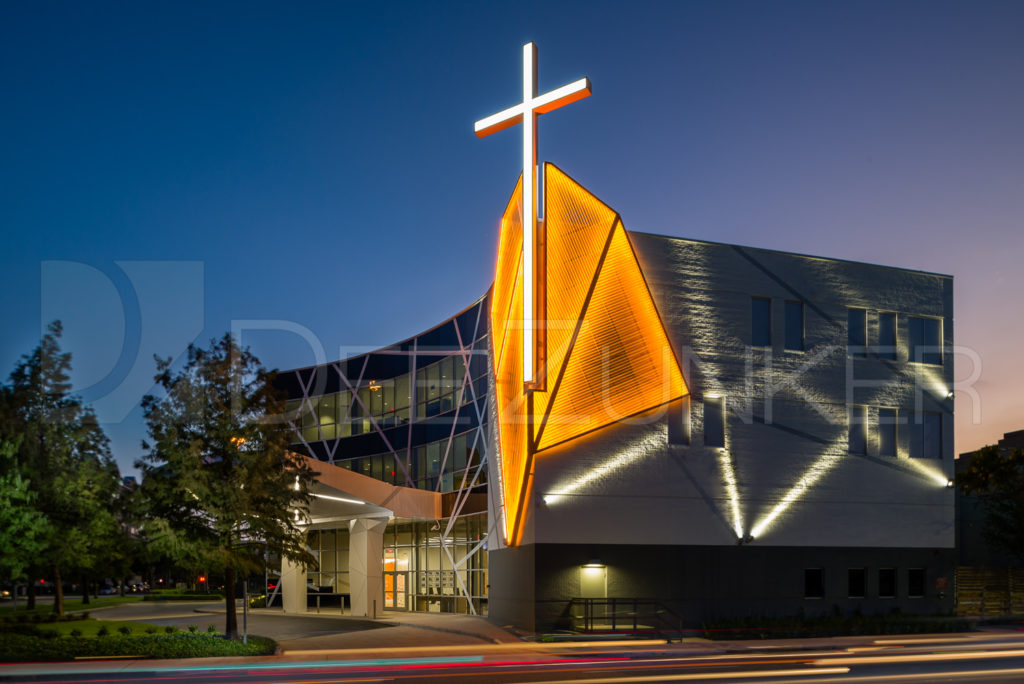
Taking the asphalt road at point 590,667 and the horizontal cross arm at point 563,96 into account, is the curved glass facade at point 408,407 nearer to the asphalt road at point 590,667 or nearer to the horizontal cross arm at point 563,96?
the horizontal cross arm at point 563,96

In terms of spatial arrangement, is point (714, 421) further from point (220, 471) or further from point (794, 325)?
point (220, 471)

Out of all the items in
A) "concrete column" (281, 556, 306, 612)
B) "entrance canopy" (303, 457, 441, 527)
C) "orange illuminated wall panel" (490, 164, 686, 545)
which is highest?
"orange illuminated wall panel" (490, 164, 686, 545)

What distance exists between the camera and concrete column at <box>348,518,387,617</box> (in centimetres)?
4178

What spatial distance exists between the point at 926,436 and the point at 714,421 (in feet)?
31.5

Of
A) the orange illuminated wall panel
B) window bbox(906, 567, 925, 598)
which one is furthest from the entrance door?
window bbox(906, 567, 925, 598)

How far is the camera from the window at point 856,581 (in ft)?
111

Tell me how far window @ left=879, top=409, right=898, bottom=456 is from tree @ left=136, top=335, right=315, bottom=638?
2173cm

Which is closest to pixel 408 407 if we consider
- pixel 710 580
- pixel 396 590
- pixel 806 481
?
pixel 396 590

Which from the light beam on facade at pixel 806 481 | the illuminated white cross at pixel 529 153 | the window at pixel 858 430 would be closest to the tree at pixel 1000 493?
the window at pixel 858 430

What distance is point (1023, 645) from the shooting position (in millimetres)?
25875

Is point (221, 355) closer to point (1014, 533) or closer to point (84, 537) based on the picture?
point (84, 537)

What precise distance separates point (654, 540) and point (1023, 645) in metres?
11.0

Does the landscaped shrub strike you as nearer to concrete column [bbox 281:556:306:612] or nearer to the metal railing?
the metal railing

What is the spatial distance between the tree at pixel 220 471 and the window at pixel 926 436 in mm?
23306
